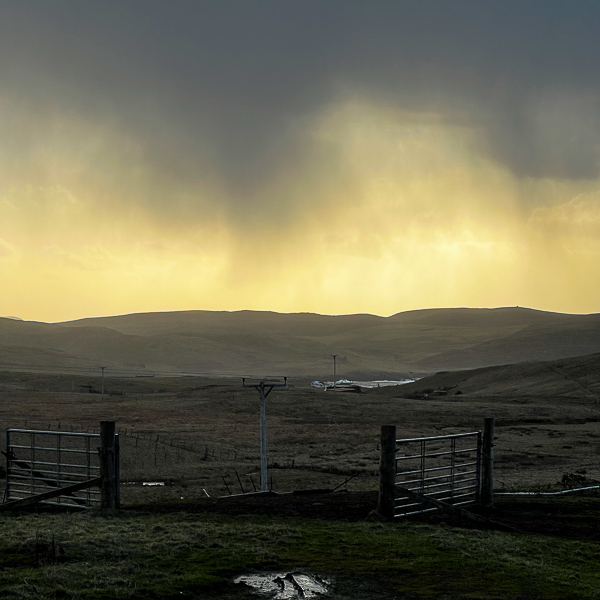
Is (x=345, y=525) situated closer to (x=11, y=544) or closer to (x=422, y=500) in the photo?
(x=422, y=500)

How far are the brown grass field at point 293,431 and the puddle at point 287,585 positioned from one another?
8452 mm

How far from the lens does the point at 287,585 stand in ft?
32.3

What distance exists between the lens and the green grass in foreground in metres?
9.59

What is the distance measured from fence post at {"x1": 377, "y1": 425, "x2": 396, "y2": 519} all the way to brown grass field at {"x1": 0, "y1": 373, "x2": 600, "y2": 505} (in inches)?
252

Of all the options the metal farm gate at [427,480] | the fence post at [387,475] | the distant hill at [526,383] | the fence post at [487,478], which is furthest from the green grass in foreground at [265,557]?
the distant hill at [526,383]

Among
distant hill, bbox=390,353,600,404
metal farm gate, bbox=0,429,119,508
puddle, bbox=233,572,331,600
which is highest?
puddle, bbox=233,572,331,600

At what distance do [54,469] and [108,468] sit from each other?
1509cm

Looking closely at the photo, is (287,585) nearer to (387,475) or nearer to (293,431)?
(387,475)

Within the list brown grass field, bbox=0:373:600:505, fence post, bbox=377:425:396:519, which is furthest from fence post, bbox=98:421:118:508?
fence post, bbox=377:425:396:519

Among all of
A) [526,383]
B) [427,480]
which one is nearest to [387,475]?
[427,480]

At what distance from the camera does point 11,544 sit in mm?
11359

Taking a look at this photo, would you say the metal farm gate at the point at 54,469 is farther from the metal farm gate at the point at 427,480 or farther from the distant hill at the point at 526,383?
the distant hill at the point at 526,383

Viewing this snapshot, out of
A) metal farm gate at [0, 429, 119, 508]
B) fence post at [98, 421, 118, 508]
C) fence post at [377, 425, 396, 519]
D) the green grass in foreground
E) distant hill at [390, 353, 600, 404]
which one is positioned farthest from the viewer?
distant hill at [390, 353, 600, 404]

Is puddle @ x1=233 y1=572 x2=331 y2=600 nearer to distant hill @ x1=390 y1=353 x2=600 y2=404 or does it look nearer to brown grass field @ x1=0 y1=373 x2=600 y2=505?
brown grass field @ x1=0 y1=373 x2=600 y2=505
